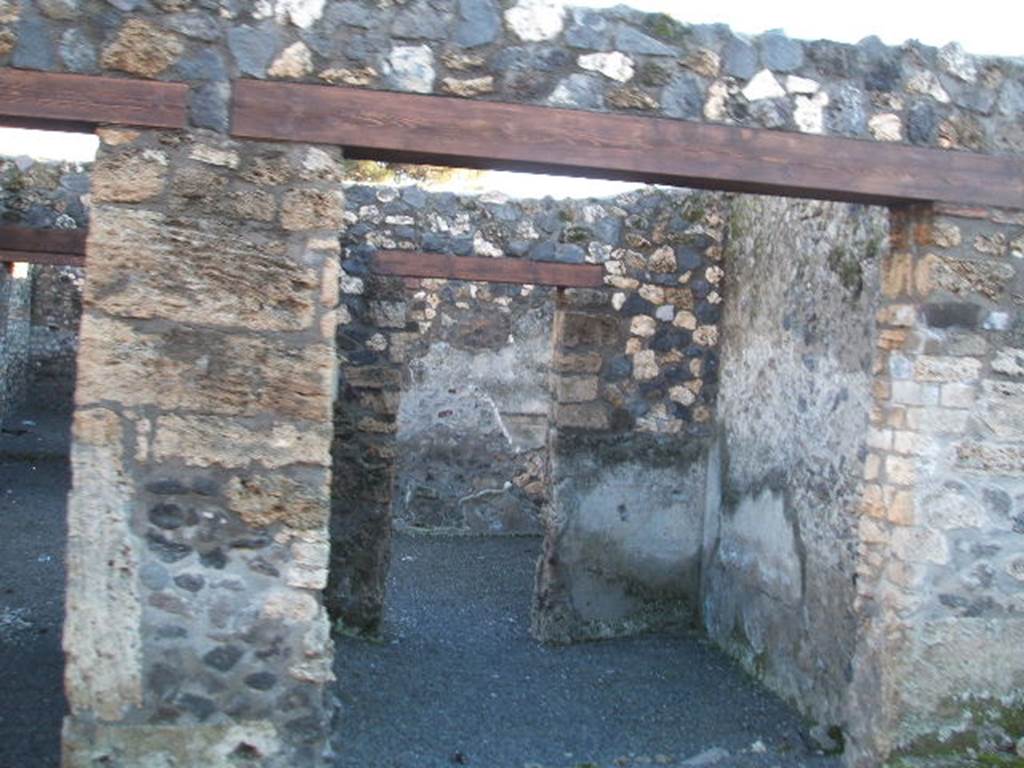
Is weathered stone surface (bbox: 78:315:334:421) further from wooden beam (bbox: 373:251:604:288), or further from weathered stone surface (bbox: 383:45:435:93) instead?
wooden beam (bbox: 373:251:604:288)

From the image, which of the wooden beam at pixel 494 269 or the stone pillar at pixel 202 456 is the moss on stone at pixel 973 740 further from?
the wooden beam at pixel 494 269

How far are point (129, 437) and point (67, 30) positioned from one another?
4.35 ft

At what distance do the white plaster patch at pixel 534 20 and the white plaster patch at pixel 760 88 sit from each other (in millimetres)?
734

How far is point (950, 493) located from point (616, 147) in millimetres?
1897

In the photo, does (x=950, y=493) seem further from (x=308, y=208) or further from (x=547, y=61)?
(x=308, y=208)

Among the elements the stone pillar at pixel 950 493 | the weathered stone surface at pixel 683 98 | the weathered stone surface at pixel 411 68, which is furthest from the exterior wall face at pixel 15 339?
the stone pillar at pixel 950 493

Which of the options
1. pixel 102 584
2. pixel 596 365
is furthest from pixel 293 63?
pixel 596 365

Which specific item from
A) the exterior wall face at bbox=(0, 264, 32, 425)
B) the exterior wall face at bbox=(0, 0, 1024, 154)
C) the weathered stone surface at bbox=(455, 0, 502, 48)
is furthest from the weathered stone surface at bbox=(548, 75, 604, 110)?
the exterior wall face at bbox=(0, 264, 32, 425)

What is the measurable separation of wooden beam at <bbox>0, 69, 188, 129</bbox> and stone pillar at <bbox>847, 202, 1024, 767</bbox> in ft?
9.26

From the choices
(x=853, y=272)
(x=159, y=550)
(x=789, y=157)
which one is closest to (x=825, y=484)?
(x=853, y=272)

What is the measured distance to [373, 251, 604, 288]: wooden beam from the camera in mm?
7285

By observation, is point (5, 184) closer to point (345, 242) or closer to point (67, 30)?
point (345, 242)

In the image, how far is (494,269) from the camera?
7.34 metres

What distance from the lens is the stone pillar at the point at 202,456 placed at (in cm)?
354
